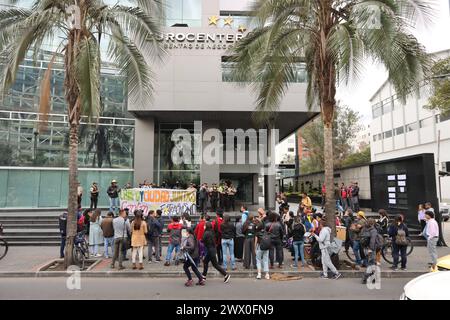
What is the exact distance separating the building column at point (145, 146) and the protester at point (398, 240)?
52.4 ft

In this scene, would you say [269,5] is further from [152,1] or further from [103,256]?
[103,256]

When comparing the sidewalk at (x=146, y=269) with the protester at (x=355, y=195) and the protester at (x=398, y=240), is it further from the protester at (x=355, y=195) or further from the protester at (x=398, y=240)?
the protester at (x=355, y=195)

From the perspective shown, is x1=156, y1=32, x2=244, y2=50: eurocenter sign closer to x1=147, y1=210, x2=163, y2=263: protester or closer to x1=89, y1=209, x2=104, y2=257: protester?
x1=89, y1=209, x2=104, y2=257: protester

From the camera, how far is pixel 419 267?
9820 millimetres

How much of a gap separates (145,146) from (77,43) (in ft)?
41.8

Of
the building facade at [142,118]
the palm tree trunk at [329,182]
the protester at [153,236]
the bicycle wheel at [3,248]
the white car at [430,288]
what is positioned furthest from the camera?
the building facade at [142,118]

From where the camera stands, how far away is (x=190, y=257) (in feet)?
26.1

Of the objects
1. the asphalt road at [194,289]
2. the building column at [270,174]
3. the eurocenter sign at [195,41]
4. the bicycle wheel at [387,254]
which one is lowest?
the asphalt road at [194,289]

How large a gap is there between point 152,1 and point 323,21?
538 centimetres

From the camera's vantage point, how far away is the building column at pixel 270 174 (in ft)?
79.1

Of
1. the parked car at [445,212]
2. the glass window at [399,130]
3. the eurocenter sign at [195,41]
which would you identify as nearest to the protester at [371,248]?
the eurocenter sign at [195,41]

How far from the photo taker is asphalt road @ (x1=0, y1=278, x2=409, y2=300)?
7.16 metres

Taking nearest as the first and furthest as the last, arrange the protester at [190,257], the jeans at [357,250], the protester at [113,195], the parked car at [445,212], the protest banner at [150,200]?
the protester at [190,257] < the jeans at [357,250] < the protest banner at [150,200] < the protester at [113,195] < the parked car at [445,212]

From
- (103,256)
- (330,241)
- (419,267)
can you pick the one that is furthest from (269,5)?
(103,256)
